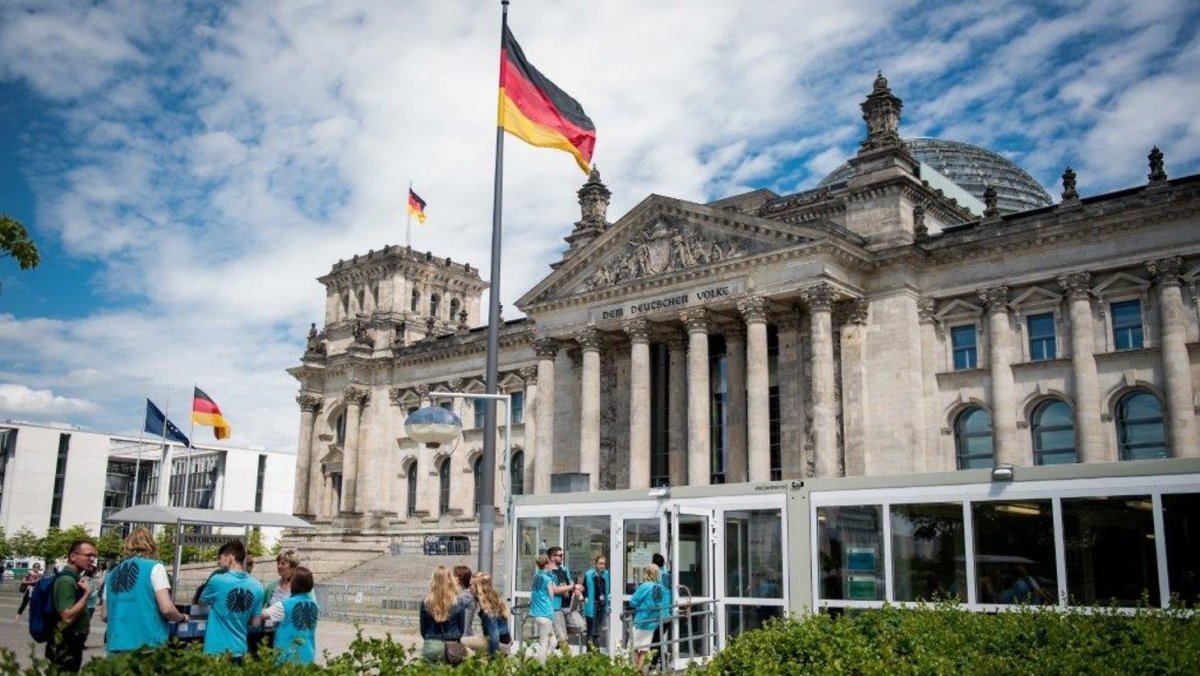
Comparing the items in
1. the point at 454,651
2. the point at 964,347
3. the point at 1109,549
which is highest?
the point at 964,347

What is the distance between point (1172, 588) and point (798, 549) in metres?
6.77

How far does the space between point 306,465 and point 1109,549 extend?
5705 cm

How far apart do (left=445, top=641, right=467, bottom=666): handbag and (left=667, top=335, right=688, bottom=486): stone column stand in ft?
111

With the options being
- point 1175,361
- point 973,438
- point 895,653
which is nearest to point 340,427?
point 973,438

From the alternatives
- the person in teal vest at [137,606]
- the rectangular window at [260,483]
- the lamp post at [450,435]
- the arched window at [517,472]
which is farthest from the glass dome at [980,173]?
the rectangular window at [260,483]

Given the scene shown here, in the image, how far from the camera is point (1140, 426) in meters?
36.7

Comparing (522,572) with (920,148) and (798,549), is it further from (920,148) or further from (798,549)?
(920,148)

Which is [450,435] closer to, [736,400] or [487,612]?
[487,612]

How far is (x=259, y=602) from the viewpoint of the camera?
486 inches

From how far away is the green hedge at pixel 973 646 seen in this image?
399 inches

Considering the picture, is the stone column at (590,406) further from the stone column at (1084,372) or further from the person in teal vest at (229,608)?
the person in teal vest at (229,608)

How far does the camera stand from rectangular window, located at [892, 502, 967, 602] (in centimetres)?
1953

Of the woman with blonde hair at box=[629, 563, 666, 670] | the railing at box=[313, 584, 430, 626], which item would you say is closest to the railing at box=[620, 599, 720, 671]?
the woman with blonde hair at box=[629, 563, 666, 670]

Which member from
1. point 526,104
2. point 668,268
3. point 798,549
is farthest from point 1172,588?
point 668,268
